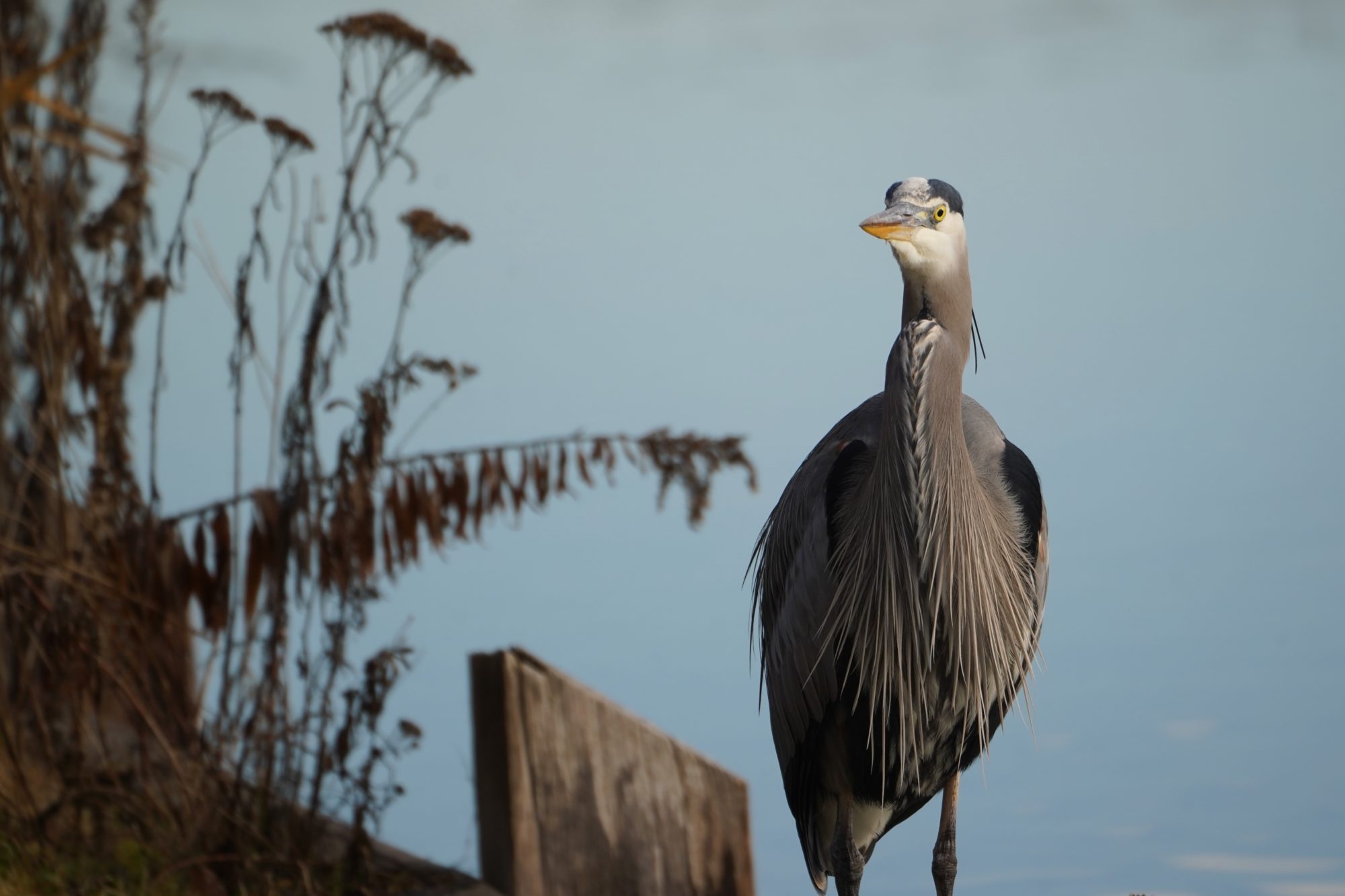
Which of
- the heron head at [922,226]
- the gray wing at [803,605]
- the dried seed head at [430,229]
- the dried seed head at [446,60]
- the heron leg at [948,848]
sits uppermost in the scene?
the dried seed head at [446,60]

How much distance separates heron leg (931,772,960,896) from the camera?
292 cm

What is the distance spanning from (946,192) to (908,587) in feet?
2.45

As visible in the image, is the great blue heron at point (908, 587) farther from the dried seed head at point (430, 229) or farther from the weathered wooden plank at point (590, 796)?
the dried seed head at point (430, 229)

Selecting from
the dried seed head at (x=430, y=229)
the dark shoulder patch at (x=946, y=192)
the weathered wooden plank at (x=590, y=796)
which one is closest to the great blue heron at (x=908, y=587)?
the dark shoulder patch at (x=946, y=192)

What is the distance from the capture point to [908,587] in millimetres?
2641

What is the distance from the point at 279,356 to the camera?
12.2 ft

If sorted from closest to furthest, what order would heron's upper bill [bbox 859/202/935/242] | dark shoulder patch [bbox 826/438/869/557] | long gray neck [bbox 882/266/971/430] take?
heron's upper bill [bbox 859/202/935/242] → long gray neck [bbox 882/266/971/430] → dark shoulder patch [bbox 826/438/869/557]

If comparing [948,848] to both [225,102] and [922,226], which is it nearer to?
[922,226]

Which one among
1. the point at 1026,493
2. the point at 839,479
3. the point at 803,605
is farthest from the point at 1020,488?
the point at 803,605

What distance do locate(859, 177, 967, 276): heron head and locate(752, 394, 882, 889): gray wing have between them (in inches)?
20.4

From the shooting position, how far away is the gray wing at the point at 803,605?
2799mm

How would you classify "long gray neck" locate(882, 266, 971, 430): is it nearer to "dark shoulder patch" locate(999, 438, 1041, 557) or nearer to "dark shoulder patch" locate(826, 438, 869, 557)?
"dark shoulder patch" locate(826, 438, 869, 557)

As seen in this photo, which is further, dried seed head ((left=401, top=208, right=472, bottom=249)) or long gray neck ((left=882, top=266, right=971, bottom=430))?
dried seed head ((left=401, top=208, right=472, bottom=249))

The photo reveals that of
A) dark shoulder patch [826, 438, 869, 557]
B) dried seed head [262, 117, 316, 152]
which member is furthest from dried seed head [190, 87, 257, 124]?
dark shoulder patch [826, 438, 869, 557]
